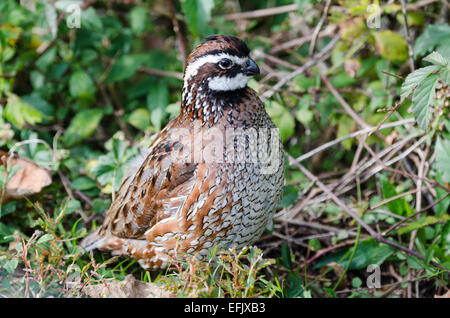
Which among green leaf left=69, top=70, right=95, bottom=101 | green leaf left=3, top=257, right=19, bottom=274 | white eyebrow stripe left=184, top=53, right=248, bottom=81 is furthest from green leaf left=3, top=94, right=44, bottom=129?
white eyebrow stripe left=184, top=53, right=248, bottom=81

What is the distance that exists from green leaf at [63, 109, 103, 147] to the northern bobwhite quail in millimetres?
1590

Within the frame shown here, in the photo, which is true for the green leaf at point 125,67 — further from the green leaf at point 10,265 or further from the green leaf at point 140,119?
the green leaf at point 10,265

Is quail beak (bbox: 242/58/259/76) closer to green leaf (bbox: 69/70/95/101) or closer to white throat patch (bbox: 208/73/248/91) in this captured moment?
white throat patch (bbox: 208/73/248/91)

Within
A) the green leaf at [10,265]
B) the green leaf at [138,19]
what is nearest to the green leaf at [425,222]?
the green leaf at [10,265]

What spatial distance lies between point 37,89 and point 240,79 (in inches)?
98.9

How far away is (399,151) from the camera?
4.11 metres

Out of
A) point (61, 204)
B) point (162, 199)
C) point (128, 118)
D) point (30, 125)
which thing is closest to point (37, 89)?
point (30, 125)

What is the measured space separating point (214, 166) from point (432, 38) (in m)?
2.10

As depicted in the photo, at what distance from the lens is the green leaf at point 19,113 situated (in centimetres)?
427

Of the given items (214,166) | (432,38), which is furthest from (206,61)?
(432,38)

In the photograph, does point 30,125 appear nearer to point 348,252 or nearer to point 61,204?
point 61,204

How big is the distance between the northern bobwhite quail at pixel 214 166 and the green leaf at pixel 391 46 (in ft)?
4.68

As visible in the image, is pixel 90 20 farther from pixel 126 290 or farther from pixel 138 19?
pixel 126 290

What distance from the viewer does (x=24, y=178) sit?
12.3 feet
